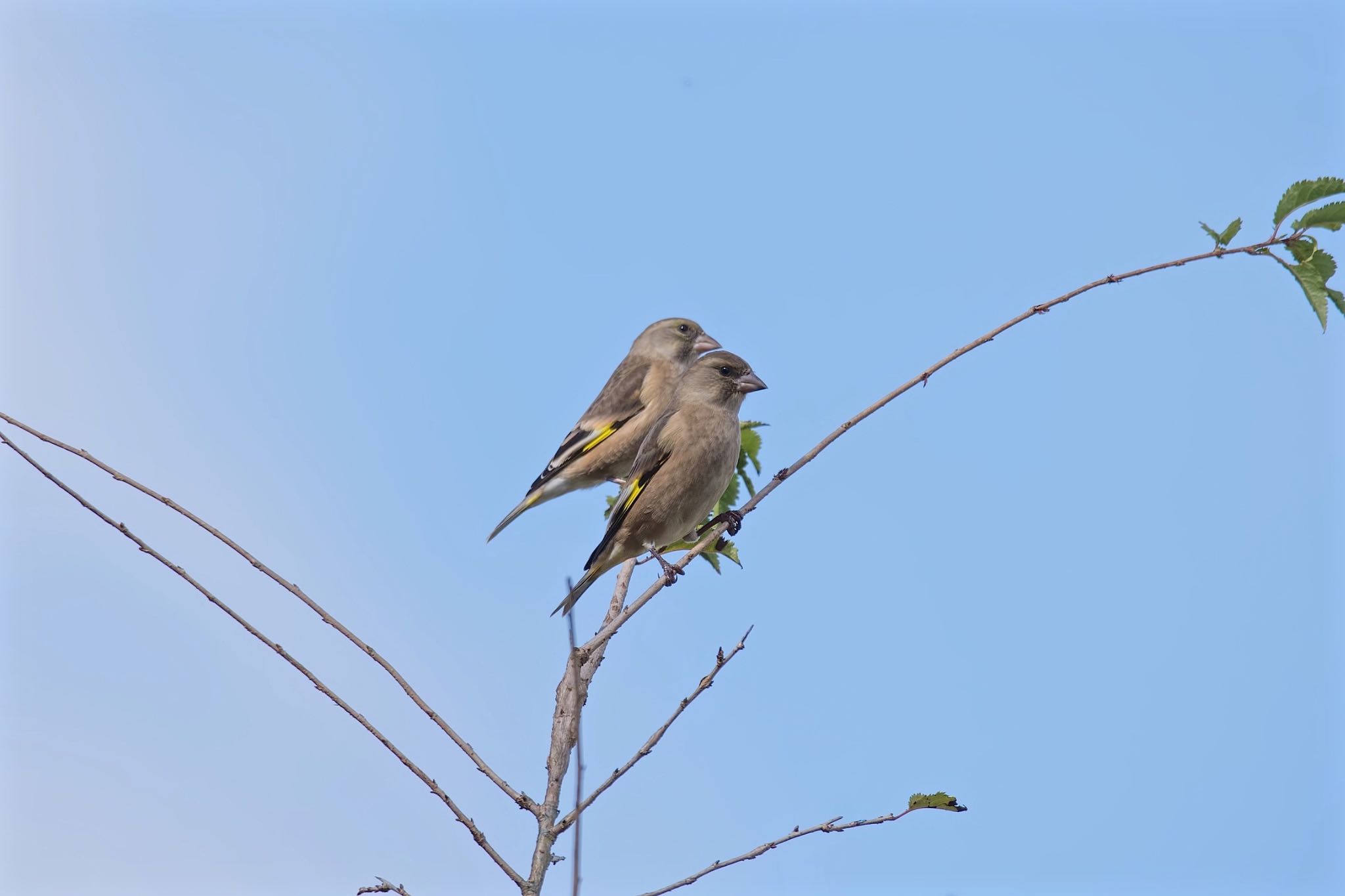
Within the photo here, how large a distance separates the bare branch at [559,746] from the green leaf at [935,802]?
0.97 meters

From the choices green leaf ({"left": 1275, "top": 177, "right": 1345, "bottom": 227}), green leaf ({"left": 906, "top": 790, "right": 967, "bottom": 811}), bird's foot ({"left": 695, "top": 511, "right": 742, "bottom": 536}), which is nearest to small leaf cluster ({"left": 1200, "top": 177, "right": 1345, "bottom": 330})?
green leaf ({"left": 1275, "top": 177, "right": 1345, "bottom": 227})

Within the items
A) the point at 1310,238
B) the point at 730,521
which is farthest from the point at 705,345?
the point at 1310,238

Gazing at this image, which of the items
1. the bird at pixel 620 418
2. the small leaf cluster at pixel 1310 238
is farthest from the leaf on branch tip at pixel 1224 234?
the bird at pixel 620 418

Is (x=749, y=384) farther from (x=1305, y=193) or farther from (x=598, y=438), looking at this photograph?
(x=1305, y=193)

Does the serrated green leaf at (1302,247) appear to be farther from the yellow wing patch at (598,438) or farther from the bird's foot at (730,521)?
the yellow wing patch at (598,438)

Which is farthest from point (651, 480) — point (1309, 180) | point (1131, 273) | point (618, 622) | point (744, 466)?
point (1309, 180)

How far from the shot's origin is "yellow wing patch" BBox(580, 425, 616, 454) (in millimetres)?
9172

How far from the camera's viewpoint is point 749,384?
6.83 m

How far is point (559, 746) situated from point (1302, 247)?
2754 millimetres

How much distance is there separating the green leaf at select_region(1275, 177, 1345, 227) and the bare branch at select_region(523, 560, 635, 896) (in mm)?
2519

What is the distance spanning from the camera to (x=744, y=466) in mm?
6340

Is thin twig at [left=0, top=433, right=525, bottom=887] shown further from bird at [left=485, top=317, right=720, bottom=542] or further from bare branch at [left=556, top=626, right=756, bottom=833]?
bird at [left=485, top=317, right=720, bottom=542]

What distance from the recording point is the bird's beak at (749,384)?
22.3 feet

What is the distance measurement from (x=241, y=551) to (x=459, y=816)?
0.91 meters
